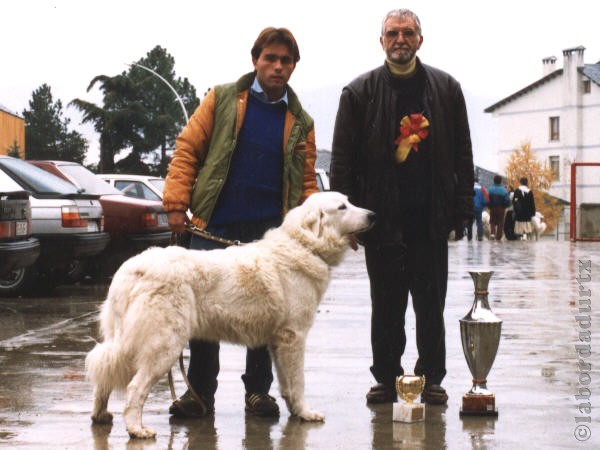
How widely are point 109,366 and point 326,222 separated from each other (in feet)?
5.00

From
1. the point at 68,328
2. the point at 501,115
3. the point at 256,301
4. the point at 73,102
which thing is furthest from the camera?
the point at 501,115

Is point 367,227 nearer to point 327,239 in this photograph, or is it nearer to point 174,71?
point 327,239

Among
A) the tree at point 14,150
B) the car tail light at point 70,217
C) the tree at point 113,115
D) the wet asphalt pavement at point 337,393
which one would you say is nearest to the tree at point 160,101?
the tree at point 113,115

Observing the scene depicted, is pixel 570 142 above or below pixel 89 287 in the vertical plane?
above

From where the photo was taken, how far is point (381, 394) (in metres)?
7.07

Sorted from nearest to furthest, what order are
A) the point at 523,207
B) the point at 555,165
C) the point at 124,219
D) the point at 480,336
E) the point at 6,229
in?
the point at 480,336
the point at 6,229
the point at 124,219
the point at 523,207
the point at 555,165

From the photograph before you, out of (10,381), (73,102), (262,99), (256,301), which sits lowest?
(10,381)

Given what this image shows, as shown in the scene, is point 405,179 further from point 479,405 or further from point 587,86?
point 587,86

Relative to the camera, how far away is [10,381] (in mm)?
7785

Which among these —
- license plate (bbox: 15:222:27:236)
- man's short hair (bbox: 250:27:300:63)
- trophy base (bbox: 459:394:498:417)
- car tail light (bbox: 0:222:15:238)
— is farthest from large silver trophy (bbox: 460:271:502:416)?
license plate (bbox: 15:222:27:236)

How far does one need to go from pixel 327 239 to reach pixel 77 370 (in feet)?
8.76

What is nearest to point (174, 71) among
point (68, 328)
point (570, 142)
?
point (570, 142)

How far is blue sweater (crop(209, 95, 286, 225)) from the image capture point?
687 cm

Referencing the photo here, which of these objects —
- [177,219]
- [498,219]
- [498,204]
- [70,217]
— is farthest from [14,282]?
[498,219]
